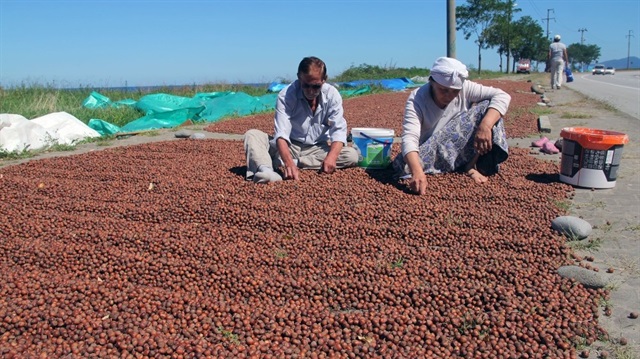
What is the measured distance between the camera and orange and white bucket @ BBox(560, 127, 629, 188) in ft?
13.5

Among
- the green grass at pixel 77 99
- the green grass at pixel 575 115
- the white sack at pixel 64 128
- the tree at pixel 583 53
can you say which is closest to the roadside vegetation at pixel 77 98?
the green grass at pixel 77 99

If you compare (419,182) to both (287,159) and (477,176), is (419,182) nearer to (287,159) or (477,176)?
(477,176)

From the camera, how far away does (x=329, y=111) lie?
450 cm

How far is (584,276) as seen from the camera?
8.57 feet

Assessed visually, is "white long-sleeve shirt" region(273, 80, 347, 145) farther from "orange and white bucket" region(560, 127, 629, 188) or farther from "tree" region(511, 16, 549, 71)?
"tree" region(511, 16, 549, 71)

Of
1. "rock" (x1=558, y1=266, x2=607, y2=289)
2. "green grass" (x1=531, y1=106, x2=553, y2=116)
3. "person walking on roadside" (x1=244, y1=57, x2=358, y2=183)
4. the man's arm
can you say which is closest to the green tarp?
"person walking on roadside" (x1=244, y1=57, x2=358, y2=183)

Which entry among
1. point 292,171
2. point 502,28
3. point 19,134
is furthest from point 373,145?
point 502,28

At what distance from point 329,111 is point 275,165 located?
665 mm

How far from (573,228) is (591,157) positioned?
1.27 metres

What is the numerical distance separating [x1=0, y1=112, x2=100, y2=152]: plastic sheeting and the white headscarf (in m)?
5.35

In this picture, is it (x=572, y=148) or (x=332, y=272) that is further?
(x=572, y=148)

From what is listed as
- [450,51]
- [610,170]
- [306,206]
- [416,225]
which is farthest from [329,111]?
[450,51]

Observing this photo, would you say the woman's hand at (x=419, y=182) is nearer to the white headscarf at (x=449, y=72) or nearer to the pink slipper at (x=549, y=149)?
the white headscarf at (x=449, y=72)

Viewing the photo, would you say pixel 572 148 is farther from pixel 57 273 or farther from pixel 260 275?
pixel 57 273
